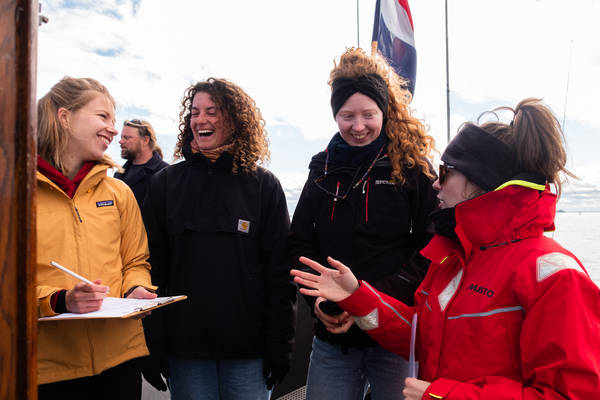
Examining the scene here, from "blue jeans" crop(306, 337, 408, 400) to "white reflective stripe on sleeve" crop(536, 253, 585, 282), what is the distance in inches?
35.8

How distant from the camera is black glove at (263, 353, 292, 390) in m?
1.83

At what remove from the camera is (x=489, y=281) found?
1097 millimetres

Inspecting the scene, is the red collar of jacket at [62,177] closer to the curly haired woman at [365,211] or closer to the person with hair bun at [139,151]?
the curly haired woman at [365,211]

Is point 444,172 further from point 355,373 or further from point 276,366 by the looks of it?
point 276,366

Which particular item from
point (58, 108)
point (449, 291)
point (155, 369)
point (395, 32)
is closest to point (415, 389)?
point (449, 291)

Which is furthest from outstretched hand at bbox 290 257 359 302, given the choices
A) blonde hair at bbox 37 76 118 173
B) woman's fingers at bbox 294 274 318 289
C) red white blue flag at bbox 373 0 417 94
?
red white blue flag at bbox 373 0 417 94

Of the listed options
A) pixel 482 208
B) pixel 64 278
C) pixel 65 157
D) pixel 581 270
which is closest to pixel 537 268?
pixel 581 270

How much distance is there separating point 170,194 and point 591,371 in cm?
172

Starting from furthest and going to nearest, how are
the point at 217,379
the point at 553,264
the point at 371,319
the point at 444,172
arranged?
the point at 217,379 < the point at 371,319 < the point at 444,172 < the point at 553,264

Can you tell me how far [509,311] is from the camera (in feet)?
3.37

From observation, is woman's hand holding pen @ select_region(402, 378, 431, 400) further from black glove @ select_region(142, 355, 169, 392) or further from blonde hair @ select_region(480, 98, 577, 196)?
black glove @ select_region(142, 355, 169, 392)

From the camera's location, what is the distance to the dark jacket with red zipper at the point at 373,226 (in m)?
1.75

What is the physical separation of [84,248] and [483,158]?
1.46 m

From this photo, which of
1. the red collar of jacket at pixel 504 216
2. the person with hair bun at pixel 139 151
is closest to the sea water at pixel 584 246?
the red collar of jacket at pixel 504 216
